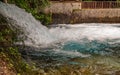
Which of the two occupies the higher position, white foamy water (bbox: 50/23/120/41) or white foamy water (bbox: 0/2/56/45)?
white foamy water (bbox: 0/2/56/45)

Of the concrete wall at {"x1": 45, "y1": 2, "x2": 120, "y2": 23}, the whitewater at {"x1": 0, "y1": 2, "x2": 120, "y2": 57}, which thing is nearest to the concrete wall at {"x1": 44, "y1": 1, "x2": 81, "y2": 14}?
the concrete wall at {"x1": 45, "y1": 2, "x2": 120, "y2": 23}

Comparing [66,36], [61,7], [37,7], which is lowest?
[66,36]

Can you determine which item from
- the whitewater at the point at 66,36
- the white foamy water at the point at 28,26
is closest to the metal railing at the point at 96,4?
the whitewater at the point at 66,36

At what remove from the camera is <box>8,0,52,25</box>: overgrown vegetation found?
56.0ft

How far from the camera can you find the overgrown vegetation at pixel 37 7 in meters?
17.1

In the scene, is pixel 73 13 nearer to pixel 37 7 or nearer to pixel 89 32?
pixel 37 7

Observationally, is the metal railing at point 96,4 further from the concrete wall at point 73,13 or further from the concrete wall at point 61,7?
the concrete wall at point 61,7

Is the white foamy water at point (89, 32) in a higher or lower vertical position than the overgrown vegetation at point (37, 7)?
lower

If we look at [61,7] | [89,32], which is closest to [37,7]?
[61,7]

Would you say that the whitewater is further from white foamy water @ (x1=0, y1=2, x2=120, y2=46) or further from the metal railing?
the metal railing

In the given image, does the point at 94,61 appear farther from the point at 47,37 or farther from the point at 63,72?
the point at 47,37

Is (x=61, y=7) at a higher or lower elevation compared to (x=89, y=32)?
higher

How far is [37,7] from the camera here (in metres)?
17.8

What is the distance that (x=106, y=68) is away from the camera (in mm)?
8219
